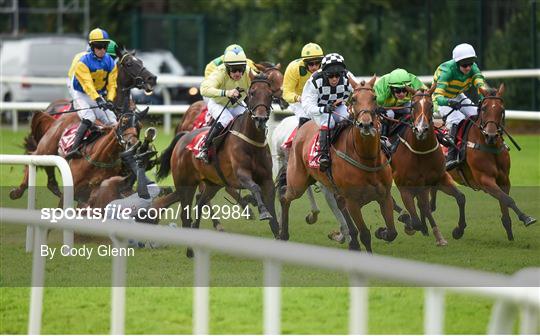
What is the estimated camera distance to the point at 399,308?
474 centimetres

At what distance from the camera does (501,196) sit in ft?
36.4

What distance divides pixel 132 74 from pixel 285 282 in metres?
5.38

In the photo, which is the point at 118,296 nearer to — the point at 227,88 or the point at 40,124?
the point at 227,88

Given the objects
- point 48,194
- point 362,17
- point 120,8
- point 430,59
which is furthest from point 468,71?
point 120,8

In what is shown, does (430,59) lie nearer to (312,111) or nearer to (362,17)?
(362,17)

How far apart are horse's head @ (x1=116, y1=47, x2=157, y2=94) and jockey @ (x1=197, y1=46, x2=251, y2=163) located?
0.87 m

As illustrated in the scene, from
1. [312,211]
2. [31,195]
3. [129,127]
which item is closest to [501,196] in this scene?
[312,211]

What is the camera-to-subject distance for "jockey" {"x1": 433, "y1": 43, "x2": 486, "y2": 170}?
11578 millimetres

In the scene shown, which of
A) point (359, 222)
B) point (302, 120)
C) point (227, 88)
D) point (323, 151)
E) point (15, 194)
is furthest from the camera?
point (15, 194)

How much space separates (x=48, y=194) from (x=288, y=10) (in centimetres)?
1198

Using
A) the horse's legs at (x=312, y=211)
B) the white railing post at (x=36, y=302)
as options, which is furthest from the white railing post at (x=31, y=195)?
the white railing post at (x=36, y=302)

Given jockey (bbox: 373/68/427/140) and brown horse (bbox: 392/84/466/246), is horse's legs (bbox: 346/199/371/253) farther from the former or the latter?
jockey (bbox: 373/68/427/140)

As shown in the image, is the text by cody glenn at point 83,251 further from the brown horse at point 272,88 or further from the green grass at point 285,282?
the brown horse at point 272,88

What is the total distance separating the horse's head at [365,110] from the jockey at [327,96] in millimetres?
615
